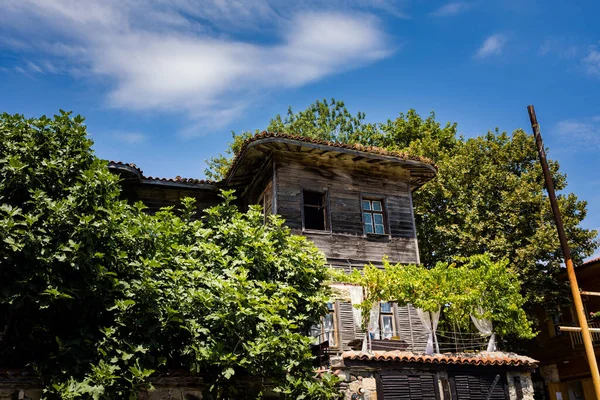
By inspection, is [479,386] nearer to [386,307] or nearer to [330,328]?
[386,307]

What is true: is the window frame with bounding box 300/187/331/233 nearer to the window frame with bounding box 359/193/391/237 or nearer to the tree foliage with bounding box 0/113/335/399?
the window frame with bounding box 359/193/391/237

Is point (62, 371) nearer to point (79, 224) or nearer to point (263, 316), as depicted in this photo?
point (79, 224)

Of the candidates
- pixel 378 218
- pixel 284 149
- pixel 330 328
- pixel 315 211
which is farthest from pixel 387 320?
pixel 284 149

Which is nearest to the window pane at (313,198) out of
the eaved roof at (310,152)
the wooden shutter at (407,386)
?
the eaved roof at (310,152)

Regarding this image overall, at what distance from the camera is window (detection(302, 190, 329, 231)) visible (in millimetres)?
15078

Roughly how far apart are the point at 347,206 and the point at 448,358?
534 centimetres

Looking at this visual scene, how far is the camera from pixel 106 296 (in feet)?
28.5

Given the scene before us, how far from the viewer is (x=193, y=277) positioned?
31.1 ft

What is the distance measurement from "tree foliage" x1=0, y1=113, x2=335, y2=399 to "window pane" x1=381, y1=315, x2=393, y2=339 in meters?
4.60

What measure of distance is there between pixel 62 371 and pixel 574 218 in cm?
1814

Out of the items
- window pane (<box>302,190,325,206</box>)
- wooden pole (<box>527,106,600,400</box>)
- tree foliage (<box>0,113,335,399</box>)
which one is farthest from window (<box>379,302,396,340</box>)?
wooden pole (<box>527,106,600,400</box>)

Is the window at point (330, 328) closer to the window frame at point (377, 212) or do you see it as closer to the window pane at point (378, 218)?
the window frame at point (377, 212)

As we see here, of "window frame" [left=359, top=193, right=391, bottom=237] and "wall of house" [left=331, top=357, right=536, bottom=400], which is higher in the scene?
"window frame" [left=359, top=193, right=391, bottom=237]

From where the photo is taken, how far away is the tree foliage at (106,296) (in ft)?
26.9
